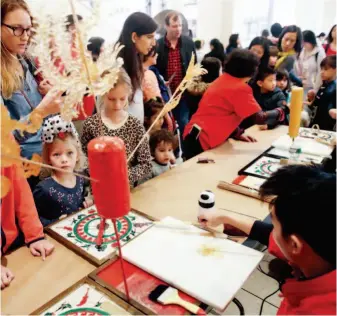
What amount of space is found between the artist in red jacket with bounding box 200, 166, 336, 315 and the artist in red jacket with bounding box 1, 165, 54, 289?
633 millimetres

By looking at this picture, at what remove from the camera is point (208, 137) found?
192 cm

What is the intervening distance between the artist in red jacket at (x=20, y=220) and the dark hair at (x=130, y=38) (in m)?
0.93

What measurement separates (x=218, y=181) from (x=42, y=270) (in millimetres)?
767

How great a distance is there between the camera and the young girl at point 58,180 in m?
1.26

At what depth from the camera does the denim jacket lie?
4.31ft

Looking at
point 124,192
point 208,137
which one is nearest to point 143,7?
point 208,137

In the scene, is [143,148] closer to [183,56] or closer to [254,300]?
[254,300]

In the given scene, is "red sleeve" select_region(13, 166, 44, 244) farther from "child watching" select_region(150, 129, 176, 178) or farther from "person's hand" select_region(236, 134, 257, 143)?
"person's hand" select_region(236, 134, 257, 143)

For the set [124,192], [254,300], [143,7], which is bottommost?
[254,300]

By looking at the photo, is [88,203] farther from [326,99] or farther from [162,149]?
[326,99]

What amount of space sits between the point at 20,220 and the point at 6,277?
0.20 meters

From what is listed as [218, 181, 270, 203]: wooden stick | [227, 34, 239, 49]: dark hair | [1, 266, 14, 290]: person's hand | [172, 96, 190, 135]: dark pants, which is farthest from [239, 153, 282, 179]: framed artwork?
[227, 34, 239, 49]: dark hair

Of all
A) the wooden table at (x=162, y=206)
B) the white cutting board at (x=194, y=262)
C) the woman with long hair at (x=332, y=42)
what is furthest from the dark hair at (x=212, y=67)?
the white cutting board at (x=194, y=262)

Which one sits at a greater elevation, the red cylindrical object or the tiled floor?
the red cylindrical object
